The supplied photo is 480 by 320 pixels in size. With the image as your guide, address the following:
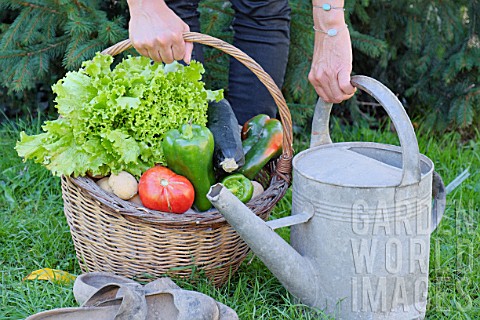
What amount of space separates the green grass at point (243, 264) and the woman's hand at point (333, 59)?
2.05 feet

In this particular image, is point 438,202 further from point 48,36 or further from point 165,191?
point 48,36

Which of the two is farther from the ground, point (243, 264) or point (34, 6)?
point (34, 6)

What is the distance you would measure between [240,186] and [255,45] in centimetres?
69

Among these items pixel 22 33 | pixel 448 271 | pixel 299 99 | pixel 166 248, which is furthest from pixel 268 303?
pixel 22 33

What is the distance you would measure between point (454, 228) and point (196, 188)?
103 cm

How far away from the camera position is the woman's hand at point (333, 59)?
6.02ft

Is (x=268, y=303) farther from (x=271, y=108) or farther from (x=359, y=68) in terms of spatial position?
(x=359, y=68)

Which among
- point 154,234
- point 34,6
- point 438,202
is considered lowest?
point 154,234

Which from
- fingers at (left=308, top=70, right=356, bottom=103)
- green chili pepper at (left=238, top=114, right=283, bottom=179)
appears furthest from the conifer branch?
fingers at (left=308, top=70, right=356, bottom=103)

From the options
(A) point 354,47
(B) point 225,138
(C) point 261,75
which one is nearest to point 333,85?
(C) point 261,75

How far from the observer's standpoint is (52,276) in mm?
2033

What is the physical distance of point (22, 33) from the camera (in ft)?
9.04

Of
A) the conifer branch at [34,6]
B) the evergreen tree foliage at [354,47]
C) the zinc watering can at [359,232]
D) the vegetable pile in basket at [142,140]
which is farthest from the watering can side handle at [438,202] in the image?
the conifer branch at [34,6]

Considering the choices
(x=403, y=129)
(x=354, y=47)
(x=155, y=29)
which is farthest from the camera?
(x=354, y=47)
